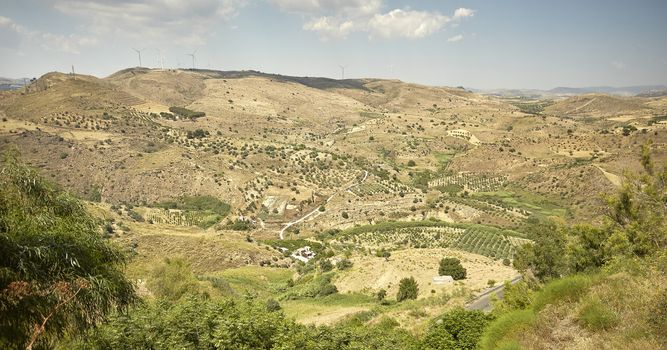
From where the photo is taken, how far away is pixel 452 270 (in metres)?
45.4

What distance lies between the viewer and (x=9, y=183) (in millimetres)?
11812

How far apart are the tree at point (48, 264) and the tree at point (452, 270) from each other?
3821 cm

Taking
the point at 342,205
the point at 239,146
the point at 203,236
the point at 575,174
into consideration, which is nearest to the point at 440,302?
the point at 203,236

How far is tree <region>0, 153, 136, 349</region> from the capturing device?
1004 cm

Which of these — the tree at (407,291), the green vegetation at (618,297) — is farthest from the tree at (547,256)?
the tree at (407,291)

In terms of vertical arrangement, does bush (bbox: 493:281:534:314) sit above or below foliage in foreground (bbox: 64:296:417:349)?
below

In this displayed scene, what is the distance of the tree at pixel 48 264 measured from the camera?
10.0 m

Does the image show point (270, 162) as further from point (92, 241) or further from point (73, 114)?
point (92, 241)

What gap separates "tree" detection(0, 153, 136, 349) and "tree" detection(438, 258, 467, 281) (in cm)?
3821

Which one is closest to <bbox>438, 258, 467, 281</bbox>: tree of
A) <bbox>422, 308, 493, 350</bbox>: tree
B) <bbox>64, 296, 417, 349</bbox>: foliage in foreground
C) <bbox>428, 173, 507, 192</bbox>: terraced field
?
<bbox>422, 308, 493, 350</bbox>: tree

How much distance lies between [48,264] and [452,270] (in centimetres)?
4133

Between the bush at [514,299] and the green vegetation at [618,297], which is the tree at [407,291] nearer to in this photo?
the green vegetation at [618,297]

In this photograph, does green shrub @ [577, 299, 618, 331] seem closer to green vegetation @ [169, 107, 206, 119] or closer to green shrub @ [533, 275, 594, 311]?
green shrub @ [533, 275, 594, 311]

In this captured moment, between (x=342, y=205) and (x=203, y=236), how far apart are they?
133ft
